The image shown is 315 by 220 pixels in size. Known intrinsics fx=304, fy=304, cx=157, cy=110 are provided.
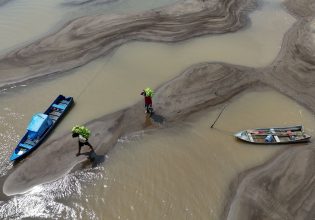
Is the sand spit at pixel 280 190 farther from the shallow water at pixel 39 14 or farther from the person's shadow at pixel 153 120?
the shallow water at pixel 39 14

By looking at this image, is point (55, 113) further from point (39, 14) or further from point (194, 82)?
point (39, 14)

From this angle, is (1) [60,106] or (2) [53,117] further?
(1) [60,106]

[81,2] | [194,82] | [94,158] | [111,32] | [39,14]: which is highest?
[81,2]

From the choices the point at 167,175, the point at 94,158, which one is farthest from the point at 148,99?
the point at 167,175

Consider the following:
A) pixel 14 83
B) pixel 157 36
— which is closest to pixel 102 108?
pixel 14 83

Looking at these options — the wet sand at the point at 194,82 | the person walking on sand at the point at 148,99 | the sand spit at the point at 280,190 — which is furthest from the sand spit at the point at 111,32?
the sand spit at the point at 280,190
